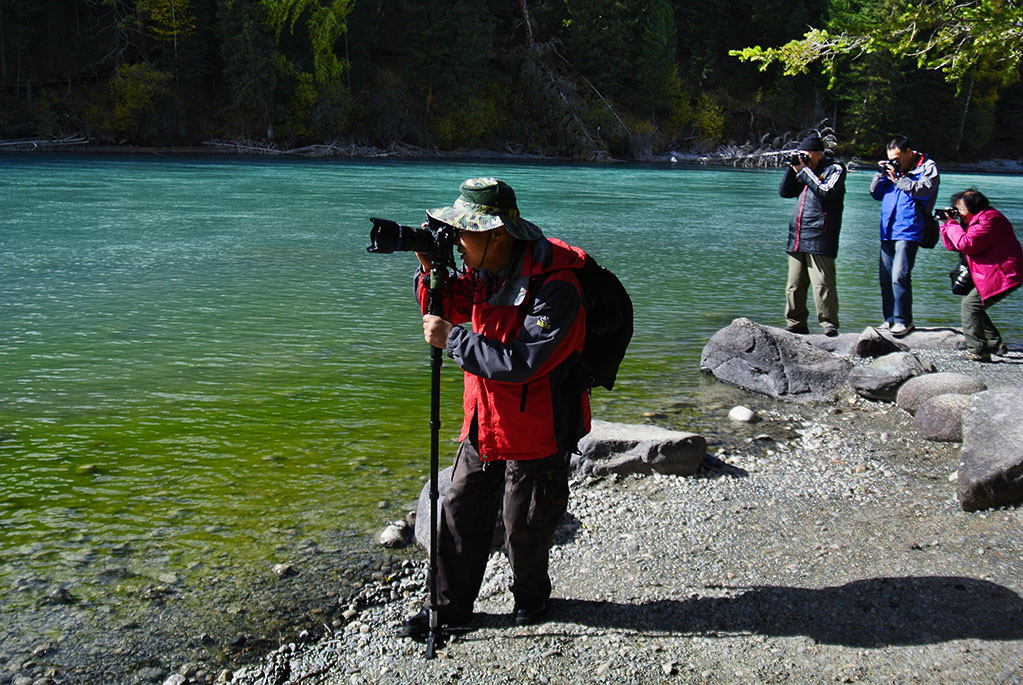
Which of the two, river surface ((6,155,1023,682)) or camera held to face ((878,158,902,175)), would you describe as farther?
camera held to face ((878,158,902,175))

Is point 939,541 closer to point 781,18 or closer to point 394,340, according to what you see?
point 394,340

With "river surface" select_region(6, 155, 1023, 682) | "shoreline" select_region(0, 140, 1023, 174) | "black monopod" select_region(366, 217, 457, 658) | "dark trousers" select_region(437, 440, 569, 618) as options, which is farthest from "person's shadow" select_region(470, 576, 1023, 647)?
"shoreline" select_region(0, 140, 1023, 174)

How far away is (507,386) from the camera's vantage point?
10.1 feet

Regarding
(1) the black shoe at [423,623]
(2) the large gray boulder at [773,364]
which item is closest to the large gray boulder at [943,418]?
(2) the large gray boulder at [773,364]

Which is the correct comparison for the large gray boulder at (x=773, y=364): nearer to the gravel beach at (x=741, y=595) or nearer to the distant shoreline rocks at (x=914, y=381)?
the distant shoreline rocks at (x=914, y=381)

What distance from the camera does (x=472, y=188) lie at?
2996mm

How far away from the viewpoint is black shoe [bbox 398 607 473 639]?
3.41 m

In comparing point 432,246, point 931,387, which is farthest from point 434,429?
point 931,387

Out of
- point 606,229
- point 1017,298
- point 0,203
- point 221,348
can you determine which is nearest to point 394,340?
point 221,348

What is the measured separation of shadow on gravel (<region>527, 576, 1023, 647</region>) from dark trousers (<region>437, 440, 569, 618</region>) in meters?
0.30

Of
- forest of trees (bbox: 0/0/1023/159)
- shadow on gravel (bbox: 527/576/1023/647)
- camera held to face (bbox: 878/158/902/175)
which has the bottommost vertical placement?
shadow on gravel (bbox: 527/576/1023/647)

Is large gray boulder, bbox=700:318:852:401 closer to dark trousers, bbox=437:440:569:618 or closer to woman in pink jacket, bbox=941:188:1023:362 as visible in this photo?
woman in pink jacket, bbox=941:188:1023:362

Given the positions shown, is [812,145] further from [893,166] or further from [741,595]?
[741,595]

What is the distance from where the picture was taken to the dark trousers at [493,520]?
3209mm
